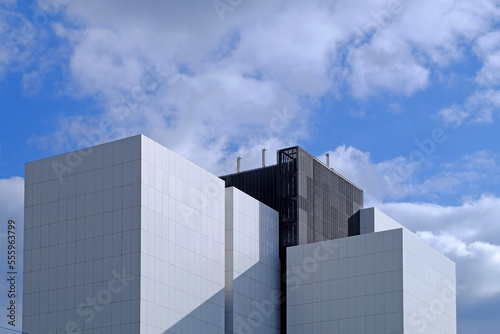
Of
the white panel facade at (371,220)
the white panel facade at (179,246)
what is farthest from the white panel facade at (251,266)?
the white panel facade at (371,220)

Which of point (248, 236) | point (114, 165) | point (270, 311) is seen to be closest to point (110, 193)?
point (114, 165)

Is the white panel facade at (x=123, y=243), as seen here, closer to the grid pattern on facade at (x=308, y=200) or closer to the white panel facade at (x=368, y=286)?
the white panel facade at (x=368, y=286)

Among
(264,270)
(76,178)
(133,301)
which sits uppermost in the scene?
(76,178)

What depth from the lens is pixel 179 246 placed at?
6681 cm

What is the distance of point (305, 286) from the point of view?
249ft

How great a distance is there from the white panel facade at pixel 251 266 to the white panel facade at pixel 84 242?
10201 millimetres

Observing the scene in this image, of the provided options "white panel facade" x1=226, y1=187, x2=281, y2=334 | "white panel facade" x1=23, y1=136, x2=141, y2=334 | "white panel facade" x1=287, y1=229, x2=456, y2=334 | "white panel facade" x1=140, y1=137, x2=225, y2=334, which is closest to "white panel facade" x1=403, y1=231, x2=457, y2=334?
"white panel facade" x1=287, y1=229, x2=456, y2=334

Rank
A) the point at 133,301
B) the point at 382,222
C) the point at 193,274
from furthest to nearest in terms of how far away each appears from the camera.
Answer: the point at 382,222 → the point at 193,274 → the point at 133,301

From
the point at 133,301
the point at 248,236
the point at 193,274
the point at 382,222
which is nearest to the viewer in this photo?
the point at 133,301

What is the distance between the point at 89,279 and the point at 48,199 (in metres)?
7.51

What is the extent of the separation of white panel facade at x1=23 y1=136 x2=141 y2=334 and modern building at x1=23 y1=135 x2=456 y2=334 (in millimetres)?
96

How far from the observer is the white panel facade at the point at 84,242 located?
2518 inches

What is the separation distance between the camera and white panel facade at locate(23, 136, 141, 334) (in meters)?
64.0

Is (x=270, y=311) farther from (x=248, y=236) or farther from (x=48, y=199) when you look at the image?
(x=48, y=199)
